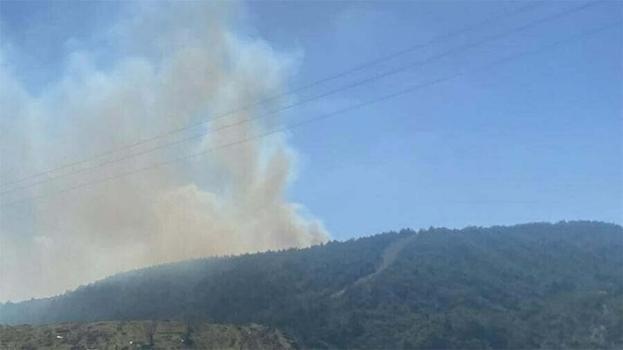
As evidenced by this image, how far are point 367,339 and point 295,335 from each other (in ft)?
64.7

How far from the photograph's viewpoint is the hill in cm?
14100

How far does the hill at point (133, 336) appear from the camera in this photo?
463ft

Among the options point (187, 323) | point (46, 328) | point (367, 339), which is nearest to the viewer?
point (46, 328)

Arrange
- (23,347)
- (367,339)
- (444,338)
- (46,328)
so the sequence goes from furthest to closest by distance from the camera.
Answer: (367,339) → (444,338) → (46,328) → (23,347)

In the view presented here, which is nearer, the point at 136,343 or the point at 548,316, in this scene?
the point at 136,343

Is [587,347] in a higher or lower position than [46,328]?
lower

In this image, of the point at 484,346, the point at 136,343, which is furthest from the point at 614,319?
the point at 136,343

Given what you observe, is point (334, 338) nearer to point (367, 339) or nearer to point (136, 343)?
point (367, 339)

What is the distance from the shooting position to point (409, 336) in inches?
7431

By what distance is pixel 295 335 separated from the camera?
19900 centimetres

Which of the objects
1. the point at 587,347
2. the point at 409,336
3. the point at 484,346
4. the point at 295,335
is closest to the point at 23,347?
the point at 295,335

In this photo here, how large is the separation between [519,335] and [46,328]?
11311 cm

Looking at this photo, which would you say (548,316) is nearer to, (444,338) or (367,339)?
(444,338)

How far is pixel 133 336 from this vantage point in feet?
481
